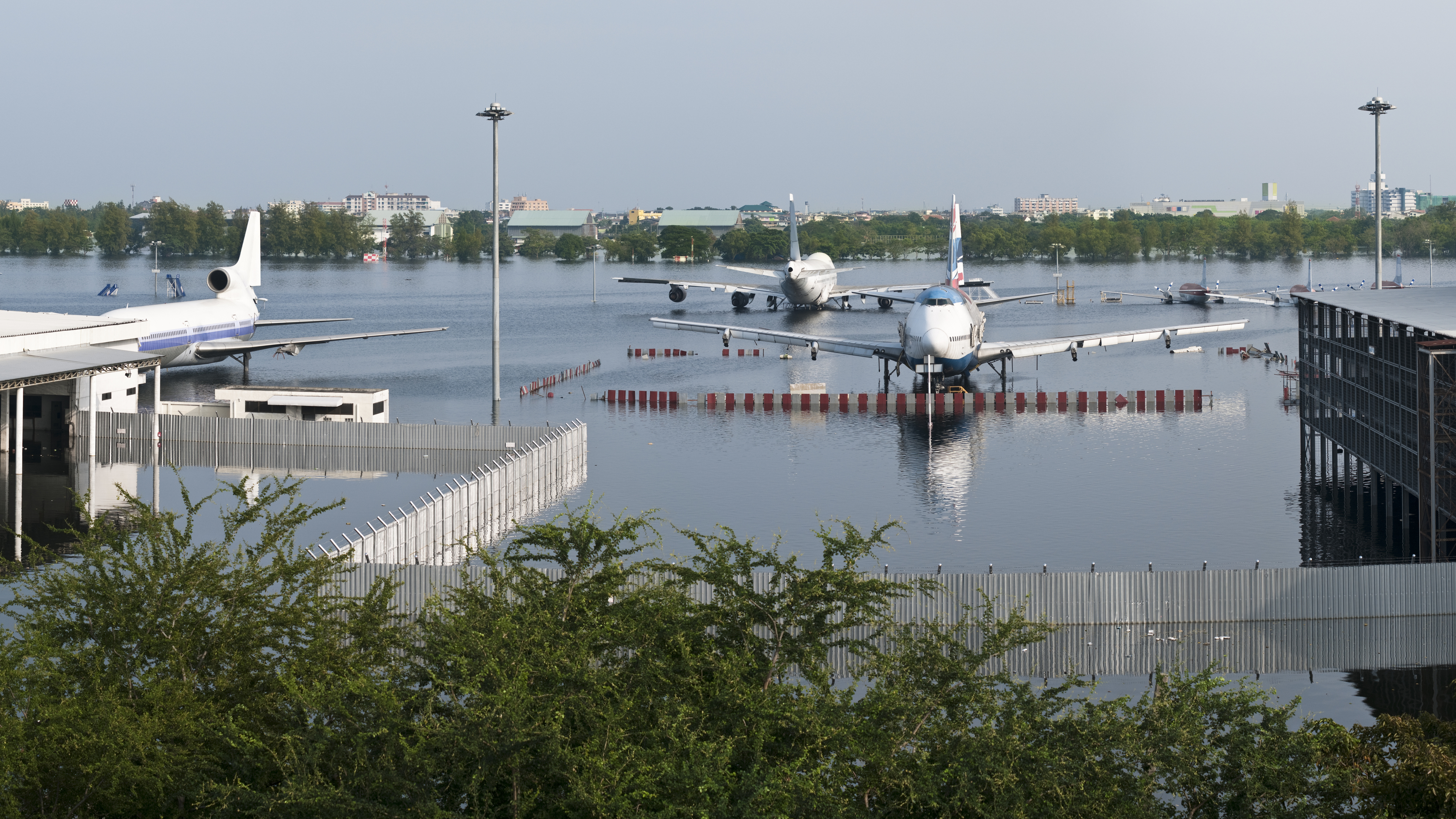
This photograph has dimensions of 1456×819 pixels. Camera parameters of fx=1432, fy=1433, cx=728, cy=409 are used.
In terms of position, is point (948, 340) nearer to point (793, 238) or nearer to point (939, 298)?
point (939, 298)

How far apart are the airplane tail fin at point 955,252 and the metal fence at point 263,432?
45000 millimetres

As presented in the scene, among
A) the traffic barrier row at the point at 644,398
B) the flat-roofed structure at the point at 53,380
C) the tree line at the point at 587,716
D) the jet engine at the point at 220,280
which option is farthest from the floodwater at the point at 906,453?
the tree line at the point at 587,716

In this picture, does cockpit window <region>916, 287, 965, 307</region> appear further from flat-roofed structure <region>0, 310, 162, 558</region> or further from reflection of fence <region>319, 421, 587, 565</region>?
flat-roofed structure <region>0, 310, 162, 558</region>

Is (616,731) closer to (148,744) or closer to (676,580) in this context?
(676,580)

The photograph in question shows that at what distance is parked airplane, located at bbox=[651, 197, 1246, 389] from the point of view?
83875mm

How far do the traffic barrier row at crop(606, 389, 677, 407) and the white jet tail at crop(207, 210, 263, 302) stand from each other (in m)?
28.7

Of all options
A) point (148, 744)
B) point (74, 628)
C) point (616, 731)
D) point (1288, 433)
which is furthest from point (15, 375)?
point (1288, 433)

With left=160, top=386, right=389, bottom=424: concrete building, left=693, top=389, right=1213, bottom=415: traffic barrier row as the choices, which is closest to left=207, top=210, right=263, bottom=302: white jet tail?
left=160, top=386, right=389, bottom=424: concrete building

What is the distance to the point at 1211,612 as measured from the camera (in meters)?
36.2

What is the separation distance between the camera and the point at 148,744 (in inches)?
822

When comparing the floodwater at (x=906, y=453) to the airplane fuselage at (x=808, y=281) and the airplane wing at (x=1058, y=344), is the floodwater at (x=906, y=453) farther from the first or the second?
the airplane fuselage at (x=808, y=281)

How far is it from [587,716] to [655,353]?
4054 inches

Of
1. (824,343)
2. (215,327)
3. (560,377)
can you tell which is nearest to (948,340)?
(824,343)

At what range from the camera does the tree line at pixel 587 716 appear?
19.7m
